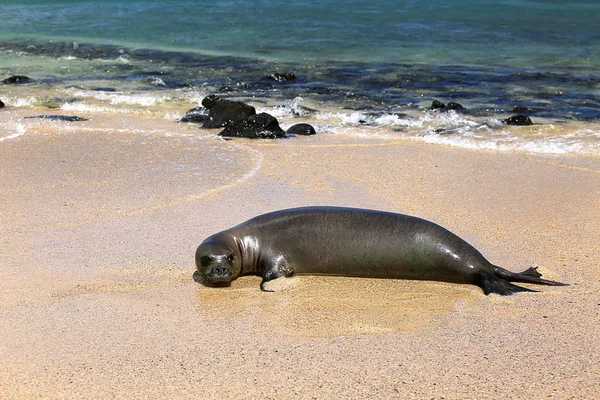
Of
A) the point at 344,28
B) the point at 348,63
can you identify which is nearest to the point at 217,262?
the point at 348,63

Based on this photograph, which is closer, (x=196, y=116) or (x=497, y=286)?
(x=497, y=286)

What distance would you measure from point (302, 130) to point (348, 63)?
910 centimetres

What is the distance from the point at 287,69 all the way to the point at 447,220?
1283 centimetres

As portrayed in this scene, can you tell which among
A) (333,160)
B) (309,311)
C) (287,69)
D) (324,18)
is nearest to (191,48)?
(287,69)

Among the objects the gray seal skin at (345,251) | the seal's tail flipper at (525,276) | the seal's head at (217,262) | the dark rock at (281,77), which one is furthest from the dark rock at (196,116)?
the seal's tail flipper at (525,276)

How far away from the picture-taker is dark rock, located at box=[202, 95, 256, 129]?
1103 centimetres

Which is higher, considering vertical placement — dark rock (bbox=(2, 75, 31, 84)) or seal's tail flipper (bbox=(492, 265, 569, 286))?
seal's tail flipper (bbox=(492, 265, 569, 286))

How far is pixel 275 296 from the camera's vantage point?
4.81 meters

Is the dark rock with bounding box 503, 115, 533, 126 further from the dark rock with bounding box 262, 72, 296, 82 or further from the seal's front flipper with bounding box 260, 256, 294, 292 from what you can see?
the seal's front flipper with bounding box 260, 256, 294, 292

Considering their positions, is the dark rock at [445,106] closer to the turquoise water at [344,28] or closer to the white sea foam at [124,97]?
the white sea foam at [124,97]

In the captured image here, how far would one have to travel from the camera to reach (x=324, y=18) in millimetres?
29969

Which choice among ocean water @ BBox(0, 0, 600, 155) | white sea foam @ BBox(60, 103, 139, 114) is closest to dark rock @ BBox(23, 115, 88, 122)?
ocean water @ BBox(0, 0, 600, 155)

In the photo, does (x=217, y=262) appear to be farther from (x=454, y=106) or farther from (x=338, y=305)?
(x=454, y=106)

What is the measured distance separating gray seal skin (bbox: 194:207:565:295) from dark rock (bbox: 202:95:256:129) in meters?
5.58
